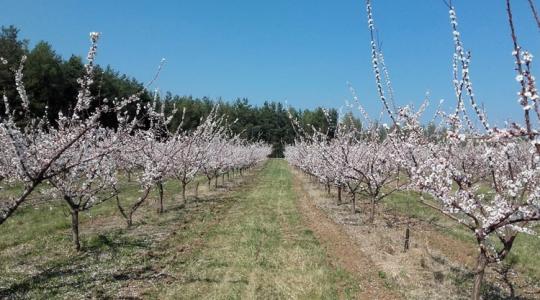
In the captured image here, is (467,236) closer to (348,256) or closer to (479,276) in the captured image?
(348,256)

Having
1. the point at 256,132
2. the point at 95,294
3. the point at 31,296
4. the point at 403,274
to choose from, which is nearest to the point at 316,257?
the point at 403,274

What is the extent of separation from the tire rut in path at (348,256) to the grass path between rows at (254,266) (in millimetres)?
297

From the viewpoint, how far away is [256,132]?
142250mm

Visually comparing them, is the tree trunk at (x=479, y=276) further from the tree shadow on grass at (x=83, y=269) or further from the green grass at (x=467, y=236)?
the tree shadow on grass at (x=83, y=269)

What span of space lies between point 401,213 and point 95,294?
1858 centimetres

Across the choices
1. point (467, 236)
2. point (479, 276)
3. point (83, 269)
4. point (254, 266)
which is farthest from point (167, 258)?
point (467, 236)

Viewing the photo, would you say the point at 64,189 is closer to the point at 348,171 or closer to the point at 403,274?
the point at 403,274

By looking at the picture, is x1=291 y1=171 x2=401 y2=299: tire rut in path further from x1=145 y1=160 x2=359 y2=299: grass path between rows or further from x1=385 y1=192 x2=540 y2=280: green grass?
x1=385 y1=192 x2=540 y2=280: green grass

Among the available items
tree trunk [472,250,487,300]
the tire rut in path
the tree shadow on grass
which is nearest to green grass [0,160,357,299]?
the tree shadow on grass

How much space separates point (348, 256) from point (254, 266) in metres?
3.44

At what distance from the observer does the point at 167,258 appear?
14.9 metres

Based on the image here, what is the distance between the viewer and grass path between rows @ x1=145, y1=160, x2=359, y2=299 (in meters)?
11.9

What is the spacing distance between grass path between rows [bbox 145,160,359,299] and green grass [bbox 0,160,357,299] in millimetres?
27

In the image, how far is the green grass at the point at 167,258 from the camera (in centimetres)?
1186
